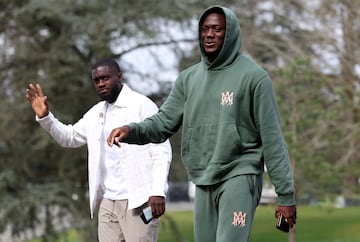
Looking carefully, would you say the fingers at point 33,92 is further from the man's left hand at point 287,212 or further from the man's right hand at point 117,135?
the man's left hand at point 287,212

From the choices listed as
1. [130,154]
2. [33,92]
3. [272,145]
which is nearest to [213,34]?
[272,145]

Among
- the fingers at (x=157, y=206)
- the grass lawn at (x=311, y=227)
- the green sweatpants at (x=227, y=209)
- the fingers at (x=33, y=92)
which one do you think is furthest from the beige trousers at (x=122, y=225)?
the grass lawn at (x=311, y=227)

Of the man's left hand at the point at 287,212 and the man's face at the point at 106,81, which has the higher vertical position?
the man's face at the point at 106,81

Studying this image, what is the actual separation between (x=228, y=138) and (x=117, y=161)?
158cm

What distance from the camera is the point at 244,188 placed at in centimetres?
415

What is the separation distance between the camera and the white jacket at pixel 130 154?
547cm

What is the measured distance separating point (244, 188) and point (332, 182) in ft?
32.3

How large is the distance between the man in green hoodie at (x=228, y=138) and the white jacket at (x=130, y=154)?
40.7 inches

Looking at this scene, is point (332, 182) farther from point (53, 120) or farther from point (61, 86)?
point (53, 120)

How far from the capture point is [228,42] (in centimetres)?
422

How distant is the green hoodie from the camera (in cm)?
414

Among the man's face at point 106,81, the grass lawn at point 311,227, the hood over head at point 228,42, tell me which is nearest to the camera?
the hood over head at point 228,42

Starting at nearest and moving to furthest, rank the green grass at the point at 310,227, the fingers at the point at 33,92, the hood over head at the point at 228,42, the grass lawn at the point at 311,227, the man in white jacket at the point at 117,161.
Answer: the hood over head at the point at 228,42 < the fingers at the point at 33,92 < the man in white jacket at the point at 117,161 < the green grass at the point at 310,227 < the grass lawn at the point at 311,227

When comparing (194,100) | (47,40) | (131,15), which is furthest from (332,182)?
(194,100)
